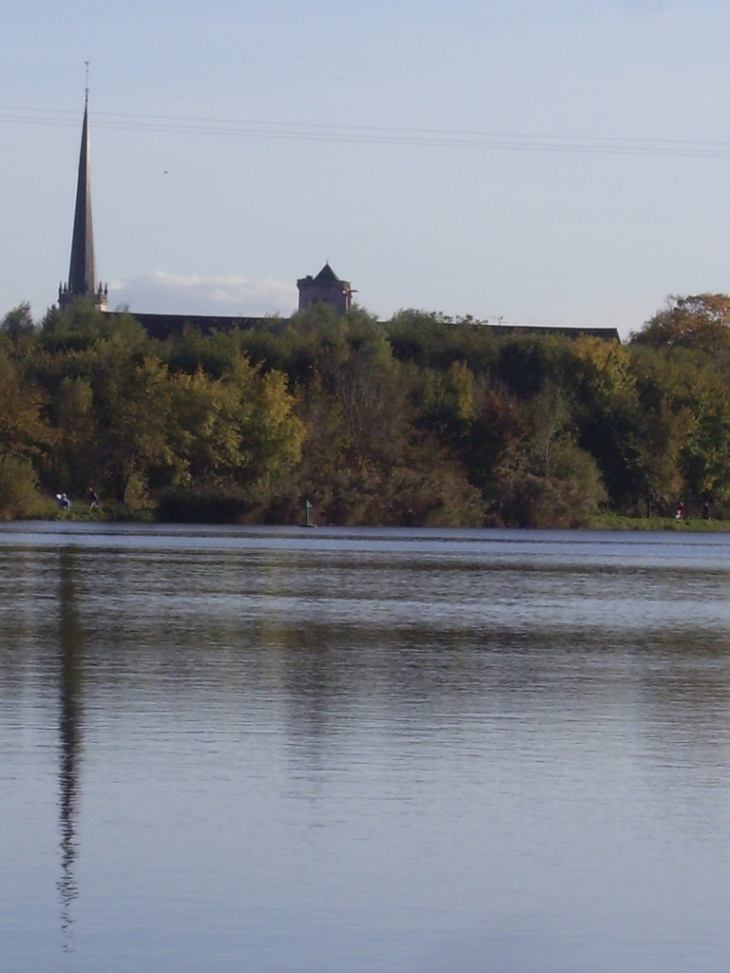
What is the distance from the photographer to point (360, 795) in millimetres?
11414

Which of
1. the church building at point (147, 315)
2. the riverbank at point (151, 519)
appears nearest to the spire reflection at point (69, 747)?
the riverbank at point (151, 519)

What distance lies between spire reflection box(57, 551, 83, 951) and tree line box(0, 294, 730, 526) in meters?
52.9

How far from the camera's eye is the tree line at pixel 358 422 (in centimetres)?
7994

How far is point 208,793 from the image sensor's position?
37.3 ft

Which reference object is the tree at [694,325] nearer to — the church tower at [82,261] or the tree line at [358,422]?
the tree line at [358,422]

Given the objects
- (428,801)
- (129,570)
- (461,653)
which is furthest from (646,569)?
(428,801)

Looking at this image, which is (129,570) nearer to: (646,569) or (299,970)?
(646,569)

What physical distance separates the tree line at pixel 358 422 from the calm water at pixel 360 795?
53770 mm

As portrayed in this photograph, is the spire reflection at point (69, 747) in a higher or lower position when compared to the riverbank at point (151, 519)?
lower

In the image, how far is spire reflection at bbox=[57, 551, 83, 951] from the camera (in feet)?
29.3

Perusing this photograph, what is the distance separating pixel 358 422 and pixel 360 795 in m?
74.6

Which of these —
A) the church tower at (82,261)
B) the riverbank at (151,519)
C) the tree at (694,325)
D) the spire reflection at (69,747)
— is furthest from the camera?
the church tower at (82,261)

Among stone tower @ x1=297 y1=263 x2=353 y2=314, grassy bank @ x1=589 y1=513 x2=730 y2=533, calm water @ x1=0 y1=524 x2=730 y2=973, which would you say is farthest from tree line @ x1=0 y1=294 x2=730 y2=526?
stone tower @ x1=297 y1=263 x2=353 y2=314

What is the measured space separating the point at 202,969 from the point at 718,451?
280 feet
